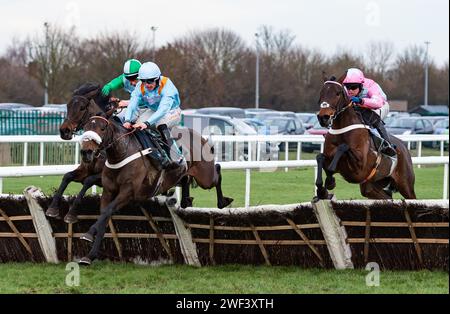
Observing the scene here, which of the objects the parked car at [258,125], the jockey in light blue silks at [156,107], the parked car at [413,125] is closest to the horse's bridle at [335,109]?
the jockey in light blue silks at [156,107]

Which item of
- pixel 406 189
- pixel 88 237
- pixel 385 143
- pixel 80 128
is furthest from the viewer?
pixel 406 189

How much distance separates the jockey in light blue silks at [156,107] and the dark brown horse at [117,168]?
18 cm

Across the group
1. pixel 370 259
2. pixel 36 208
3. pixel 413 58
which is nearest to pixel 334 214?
pixel 370 259

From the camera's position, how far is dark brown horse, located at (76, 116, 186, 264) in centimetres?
734

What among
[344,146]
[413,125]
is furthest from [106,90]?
[413,125]

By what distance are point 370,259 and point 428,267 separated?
452mm

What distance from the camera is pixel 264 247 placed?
292 inches

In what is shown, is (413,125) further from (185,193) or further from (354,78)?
(185,193)

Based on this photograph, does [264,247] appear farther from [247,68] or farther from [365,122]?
[247,68]

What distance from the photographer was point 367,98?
891cm

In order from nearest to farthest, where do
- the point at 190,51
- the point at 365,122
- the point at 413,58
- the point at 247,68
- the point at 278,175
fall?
the point at 365,122 → the point at 278,175 → the point at 190,51 → the point at 247,68 → the point at 413,58

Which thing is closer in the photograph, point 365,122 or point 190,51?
point 365,122

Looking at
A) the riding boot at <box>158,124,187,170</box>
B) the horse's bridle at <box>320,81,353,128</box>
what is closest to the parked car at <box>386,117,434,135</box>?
the horse's bridle at <box>320,81,353,128</box>

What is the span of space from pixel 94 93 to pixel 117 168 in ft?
2.64
